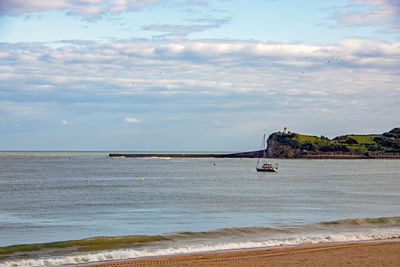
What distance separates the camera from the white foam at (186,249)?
19.5m

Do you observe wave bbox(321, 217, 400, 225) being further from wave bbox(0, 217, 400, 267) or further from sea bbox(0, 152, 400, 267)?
wave bbox(0, 217, 400, 267)

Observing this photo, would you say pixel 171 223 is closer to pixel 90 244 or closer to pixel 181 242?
pixel 181 242

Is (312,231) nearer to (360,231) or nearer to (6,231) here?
(360,231)

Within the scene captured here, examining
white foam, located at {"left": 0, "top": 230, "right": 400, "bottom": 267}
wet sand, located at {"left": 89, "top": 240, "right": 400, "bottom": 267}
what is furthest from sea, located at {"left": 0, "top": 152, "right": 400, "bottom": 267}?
wet sand, located at {"left": 89, "top": 240, "right": 400, "bottom": 267}

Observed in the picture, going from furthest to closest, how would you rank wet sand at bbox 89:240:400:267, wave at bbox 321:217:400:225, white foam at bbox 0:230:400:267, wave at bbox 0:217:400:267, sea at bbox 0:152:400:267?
wave at bbox 321:217:400:225 < sea at bbox 0:152:400:267 < wave at bbox 0:217:400:267 < white foam at bbox 0:230:400:267 < wet sand at bbox 89:240:400:267

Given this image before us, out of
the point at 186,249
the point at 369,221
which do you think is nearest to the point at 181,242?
the point at 186,249

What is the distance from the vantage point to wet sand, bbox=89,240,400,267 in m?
18.5

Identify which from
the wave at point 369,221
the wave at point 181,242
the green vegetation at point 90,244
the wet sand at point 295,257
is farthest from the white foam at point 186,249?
the wave at point 369,221

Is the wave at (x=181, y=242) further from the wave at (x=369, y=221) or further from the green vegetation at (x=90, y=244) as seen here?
the wave at (x=369, y=221)

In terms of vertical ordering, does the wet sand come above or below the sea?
above

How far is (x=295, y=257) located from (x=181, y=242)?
637 centimetres

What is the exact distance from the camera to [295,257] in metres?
19.6

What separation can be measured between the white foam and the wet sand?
121 centimetres

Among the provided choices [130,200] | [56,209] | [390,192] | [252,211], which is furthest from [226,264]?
[390,192]
